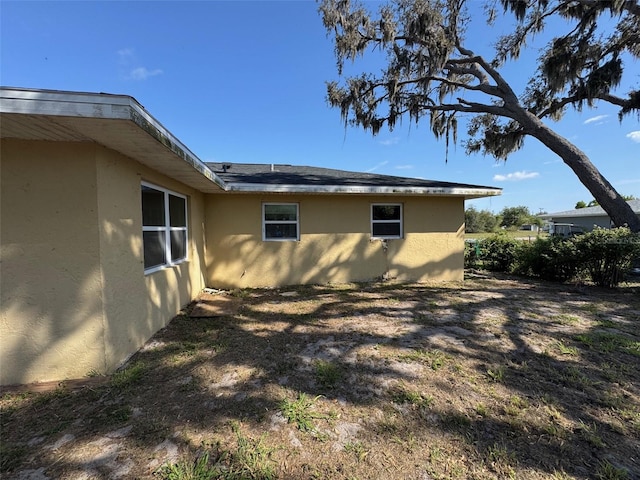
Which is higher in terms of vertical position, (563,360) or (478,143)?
(478,143)

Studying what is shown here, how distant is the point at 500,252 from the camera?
10.3m

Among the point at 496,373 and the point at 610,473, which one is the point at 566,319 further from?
the point at 610,473

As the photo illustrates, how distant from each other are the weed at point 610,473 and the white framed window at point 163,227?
4.83 m

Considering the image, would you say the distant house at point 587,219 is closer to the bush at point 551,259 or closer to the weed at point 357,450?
the bush at point 551,259

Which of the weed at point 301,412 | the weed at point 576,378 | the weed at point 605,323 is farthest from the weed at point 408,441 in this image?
the weed at point 605,323

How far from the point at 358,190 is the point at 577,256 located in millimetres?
6088

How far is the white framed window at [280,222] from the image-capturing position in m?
7.35

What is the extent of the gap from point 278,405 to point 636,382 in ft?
11.7

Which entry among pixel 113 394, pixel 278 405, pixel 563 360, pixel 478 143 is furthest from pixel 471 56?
pixel 113 394

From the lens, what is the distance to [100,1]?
5.25 meters

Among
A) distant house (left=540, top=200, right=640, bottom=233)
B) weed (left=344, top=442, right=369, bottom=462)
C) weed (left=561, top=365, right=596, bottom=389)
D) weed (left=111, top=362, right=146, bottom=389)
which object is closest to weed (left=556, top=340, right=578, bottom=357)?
weed (left=561, top=365, right=596, bottom=389)

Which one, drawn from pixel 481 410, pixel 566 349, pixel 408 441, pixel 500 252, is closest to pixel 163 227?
pixel 408 441

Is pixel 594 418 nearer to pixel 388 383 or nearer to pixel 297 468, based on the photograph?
pixel 388 383

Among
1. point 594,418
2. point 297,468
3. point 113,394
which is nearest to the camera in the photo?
point 297,468
